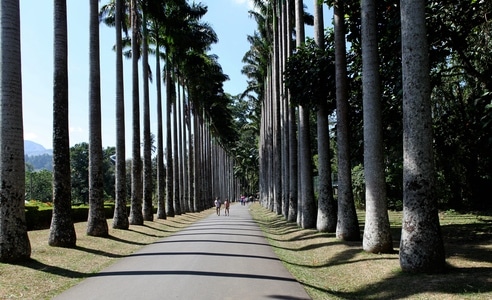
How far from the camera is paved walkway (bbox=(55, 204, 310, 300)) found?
802 cm

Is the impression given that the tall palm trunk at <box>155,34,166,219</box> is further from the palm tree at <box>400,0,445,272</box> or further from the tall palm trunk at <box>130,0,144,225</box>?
the palm tree at <box>400,0,445,272</box>

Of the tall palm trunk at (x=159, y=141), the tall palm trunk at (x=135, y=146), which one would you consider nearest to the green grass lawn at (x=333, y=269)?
the tall palm trunk at (x=135, y=146)

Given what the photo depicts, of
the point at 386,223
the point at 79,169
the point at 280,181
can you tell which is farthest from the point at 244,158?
the point at 386,223

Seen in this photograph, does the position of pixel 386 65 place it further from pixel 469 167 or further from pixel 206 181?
pixel 206 181

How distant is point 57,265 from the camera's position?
11.2m

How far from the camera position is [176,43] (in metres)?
33.2

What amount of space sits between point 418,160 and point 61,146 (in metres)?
11.0

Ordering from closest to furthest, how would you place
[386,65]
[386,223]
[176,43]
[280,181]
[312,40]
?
[386,223] < [386,65] < [312,40] < [176,43] < [280,181]

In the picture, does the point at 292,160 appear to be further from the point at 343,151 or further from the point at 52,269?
the point at 52,269

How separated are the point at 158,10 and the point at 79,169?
60.0 meters

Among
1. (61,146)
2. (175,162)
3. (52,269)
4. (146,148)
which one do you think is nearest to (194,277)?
(52,269)

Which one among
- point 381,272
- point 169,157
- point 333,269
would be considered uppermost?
point 169,157

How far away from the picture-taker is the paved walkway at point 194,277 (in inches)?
316

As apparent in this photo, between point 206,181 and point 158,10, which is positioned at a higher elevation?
point 158,10
